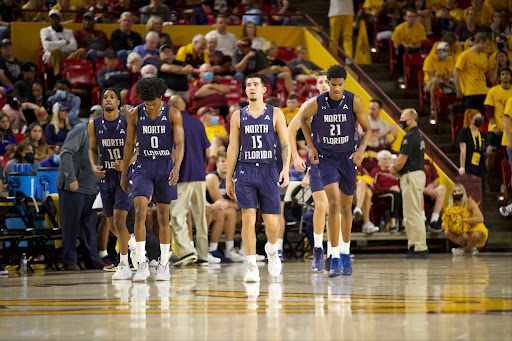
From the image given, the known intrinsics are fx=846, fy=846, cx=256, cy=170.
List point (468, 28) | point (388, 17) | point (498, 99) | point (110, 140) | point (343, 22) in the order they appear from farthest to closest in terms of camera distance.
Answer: point (388, 17), point (343, 22), point (468, 28), point (498, 99), point (110, 140)

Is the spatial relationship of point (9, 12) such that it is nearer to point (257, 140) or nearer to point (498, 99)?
point (498, 99)

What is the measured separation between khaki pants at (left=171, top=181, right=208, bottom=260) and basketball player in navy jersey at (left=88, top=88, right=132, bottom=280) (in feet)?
7.18

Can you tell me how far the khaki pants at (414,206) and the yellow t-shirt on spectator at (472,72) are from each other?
4.06 m

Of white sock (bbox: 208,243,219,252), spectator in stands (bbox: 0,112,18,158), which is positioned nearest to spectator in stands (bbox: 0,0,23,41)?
spectator in stands (bbox: 0,112,18,158)

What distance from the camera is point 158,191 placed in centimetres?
922

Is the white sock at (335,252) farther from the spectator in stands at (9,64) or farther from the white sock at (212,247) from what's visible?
the spectator in stands at (9,64)

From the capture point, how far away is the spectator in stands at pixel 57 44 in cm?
1703

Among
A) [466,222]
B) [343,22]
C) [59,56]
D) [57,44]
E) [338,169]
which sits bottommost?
[466,222]

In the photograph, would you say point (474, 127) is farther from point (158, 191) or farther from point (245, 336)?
point (245, 336)

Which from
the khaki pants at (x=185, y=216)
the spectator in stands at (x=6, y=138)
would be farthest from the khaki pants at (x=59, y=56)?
the khaki pants at (x=185, y=216)

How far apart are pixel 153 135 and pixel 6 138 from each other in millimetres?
6068

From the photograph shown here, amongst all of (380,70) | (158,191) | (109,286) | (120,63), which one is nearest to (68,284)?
(109,286)

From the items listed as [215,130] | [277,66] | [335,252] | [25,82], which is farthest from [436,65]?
[335,252]

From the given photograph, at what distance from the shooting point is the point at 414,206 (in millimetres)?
13461
